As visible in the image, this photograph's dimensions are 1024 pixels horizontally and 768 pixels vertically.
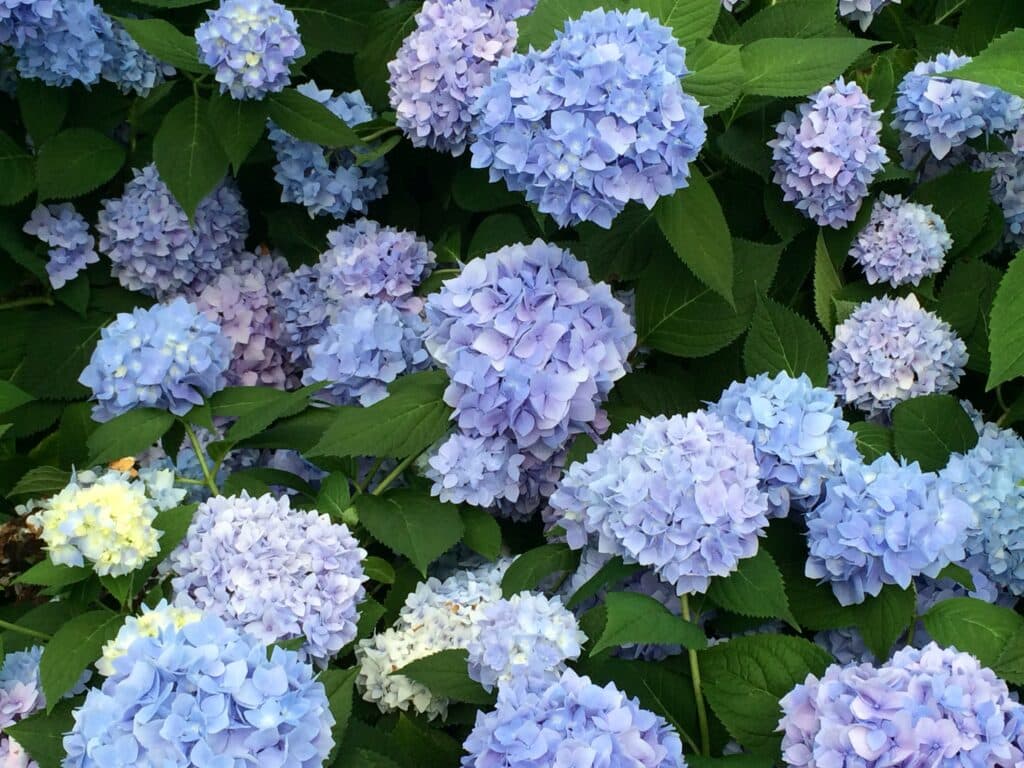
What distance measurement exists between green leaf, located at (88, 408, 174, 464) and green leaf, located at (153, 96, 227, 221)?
0.31m

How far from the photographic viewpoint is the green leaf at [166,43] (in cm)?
145

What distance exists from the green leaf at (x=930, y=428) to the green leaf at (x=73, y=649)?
911mm

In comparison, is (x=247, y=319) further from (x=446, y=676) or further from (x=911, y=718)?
(x=911, y=718)

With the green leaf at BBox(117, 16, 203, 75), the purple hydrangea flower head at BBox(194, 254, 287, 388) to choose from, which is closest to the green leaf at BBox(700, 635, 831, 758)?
the purple hydrangea flower head at BBox(194, 254, 287, 388)

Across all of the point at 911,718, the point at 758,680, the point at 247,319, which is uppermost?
the point at 911,718

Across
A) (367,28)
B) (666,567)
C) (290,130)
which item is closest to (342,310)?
(290,130)

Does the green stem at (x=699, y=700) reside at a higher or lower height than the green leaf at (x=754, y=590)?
lower

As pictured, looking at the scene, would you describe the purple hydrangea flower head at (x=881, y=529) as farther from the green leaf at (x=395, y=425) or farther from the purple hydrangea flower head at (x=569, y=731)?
the green leaf at (x=395, y=425)

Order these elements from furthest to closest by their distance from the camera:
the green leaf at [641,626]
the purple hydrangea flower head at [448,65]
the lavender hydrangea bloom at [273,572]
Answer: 1. the purple hydrangea flower head at [448,65]
2. the lavender hydrangea bloom at [273,572]
3. the green leaf at [641,626]

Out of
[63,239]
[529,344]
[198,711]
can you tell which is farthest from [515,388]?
[63,239]

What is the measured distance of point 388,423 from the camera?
1.29m

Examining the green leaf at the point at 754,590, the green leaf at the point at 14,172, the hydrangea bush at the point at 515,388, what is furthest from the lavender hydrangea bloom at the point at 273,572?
the green leaf at the point at 14,172

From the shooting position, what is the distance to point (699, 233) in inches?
51.2

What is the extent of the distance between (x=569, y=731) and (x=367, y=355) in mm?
632
